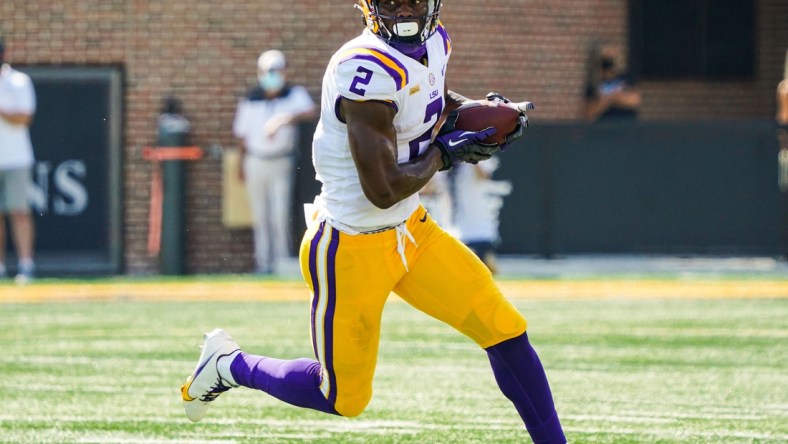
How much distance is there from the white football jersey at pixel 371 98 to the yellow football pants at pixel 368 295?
82 mm

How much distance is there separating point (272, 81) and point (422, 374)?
681cm

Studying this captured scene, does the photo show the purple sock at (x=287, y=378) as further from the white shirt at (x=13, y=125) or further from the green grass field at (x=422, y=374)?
the white shirt at (x=13, y=125)

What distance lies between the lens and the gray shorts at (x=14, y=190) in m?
13.6

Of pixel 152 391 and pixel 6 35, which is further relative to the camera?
pixel 6 35

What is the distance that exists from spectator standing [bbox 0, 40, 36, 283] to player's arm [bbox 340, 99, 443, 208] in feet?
29.9

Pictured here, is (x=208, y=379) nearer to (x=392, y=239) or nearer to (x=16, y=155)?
(x=392, y=239)

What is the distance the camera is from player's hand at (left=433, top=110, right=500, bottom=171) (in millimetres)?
5039

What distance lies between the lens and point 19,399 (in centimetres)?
695

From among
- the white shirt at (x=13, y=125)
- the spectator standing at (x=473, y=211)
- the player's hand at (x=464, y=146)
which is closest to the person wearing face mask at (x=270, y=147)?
the spectator standing at (x=473, y=211)

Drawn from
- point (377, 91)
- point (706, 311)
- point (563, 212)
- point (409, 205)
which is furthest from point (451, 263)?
point (563, 212)

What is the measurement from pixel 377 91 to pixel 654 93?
43.7ft

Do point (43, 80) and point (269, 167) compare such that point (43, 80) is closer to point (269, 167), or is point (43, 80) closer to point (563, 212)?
point (269, 167)

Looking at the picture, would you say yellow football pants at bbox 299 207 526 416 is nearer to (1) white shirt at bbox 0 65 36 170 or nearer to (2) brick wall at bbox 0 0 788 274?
(1) white shirt at bbox 0 65 36 170

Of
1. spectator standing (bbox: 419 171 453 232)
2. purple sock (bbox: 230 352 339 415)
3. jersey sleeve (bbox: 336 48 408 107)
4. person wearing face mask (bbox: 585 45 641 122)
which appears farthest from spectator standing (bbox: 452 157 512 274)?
jersey sleeve (bbox: 336 48 408 107)
